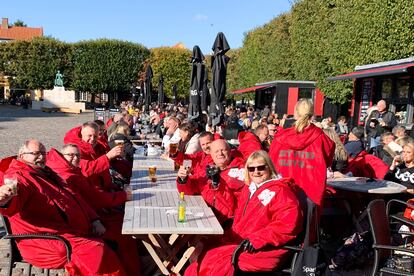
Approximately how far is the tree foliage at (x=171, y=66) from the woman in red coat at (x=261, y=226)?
44.5 meters

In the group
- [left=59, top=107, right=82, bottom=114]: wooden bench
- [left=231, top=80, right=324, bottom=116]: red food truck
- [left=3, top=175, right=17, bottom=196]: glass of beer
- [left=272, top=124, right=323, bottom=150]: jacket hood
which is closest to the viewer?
[left=3, top=175, right=17, bottom=196]: glass of beer

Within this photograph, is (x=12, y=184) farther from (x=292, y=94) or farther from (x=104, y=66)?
(x=104, y=66)

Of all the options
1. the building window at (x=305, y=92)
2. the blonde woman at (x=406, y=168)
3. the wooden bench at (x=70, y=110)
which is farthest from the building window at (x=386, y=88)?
the wooden bench at (x=70, y=110)

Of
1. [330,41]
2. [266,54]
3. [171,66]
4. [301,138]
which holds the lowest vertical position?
[301,138]

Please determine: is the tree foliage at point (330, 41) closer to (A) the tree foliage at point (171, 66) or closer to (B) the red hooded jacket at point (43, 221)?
(B) the red hooded jacket at point (43, 221)

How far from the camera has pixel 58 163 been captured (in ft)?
13.1

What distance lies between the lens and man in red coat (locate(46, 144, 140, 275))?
3949 mm

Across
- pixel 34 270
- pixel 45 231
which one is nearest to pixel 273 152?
→ pixel 45 231

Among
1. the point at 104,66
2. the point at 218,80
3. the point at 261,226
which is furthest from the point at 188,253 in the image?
the point at 104,66

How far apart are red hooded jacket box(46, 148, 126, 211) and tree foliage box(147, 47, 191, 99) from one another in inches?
1721

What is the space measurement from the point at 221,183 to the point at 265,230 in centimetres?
109

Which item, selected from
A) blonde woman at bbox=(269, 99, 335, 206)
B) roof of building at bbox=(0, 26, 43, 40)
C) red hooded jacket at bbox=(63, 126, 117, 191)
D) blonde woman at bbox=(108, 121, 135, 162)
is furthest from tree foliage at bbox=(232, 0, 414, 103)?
roof of building at bbox=(0, 26, 43, 40)

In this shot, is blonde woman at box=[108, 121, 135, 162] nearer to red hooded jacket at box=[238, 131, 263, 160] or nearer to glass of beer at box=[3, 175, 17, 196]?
red hooded jacket at box=[238, 131, 263, 160]

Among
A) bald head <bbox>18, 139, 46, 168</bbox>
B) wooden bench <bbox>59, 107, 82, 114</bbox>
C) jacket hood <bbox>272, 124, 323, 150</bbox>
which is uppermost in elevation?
jacket hood <bbox>272, 124, 323, 150</bbox>
